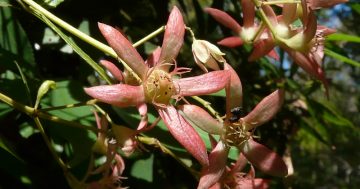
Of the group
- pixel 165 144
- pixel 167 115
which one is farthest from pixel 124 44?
pixel 165 144

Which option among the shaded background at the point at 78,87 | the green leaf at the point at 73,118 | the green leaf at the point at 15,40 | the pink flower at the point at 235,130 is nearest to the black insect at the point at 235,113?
the pink flower at the point at 235,130

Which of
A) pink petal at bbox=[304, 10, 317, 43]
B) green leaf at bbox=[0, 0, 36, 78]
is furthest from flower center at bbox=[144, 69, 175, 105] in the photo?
green leaf at bbox=[0, 0, 36, 78]

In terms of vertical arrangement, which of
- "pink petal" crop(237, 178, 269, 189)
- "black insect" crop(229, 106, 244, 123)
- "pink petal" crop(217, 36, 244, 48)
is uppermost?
"pink petal" crop(217, 36, 244, 48)

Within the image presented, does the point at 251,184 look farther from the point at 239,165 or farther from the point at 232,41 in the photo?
the point at 232,41

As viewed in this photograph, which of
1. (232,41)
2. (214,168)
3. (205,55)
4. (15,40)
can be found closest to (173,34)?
(205,55)

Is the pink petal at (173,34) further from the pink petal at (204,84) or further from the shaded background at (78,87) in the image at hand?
the shaded background at (78,87)

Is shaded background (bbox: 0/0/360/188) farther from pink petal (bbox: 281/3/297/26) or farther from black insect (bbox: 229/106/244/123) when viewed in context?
pink petal (bbox: 281/3/297/26)

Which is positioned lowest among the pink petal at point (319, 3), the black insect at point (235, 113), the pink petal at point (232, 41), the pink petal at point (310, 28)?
the black insect at point (235, 113)
